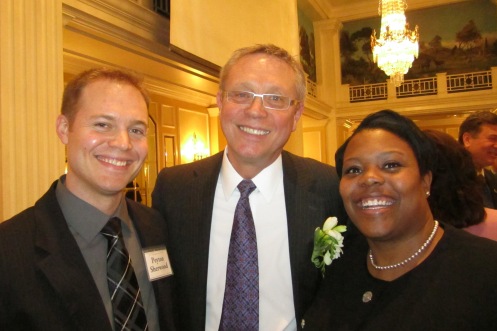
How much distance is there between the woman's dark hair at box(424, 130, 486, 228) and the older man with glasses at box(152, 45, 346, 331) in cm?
49

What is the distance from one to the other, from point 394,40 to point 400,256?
27.8ft

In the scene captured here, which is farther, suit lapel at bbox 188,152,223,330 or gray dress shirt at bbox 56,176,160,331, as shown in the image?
suit lapel at bbox 188,152,223,330

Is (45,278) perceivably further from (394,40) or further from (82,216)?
(394,40)

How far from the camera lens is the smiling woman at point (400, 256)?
1400 mm

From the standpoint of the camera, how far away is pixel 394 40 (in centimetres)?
912

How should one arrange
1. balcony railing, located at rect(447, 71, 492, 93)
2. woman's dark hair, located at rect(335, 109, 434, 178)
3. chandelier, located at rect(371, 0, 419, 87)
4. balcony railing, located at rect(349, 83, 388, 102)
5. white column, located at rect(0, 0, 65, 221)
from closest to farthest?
woman's dark hair, located at rect(335, 109, 434, 178)
white column, located at rect(0, 0, 65, 221)
chandelier, located at rect(371, 0, 419, 87)
balcony railing, located at rect(447, 71, 492, 93)
balcony railing, located at rect(349, 83, 388, 102)

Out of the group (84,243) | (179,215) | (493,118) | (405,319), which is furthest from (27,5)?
(493,118)

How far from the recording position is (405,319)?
145 centimetres

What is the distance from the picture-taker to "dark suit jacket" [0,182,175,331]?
1.44 m

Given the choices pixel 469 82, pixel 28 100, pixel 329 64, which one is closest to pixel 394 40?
pixel 329 64

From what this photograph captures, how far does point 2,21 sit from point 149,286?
2.75m

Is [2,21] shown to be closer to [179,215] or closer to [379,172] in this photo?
[179,215]

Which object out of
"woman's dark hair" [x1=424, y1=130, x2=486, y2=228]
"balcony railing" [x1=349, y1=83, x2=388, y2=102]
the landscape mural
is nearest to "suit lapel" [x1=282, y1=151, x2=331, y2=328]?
"woman's dark hair" [x1=424, y1=130, x2=486, y2=228]

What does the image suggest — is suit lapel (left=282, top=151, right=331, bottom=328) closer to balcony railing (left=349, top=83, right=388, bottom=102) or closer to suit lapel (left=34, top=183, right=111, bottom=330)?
suit lapel (left=34, top=183, right=111, bottom=330)
